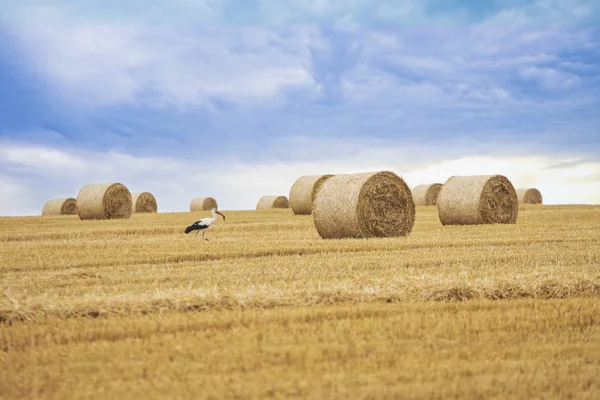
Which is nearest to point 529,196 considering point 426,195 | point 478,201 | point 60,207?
point 426,195

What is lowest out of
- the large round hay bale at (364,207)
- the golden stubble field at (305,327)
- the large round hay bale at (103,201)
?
the golden stubble field at (305,327)

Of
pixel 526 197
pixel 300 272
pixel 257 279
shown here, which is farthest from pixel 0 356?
pixel 526 197

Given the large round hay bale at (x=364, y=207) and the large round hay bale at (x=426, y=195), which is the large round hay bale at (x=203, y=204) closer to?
the large round hay bale at (x=426, y=195)

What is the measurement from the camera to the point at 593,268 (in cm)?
967

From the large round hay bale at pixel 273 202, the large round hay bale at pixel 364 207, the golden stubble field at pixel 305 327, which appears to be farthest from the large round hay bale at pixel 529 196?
the golden stubble field at pixel 305 327

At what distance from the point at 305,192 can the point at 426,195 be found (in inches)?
453

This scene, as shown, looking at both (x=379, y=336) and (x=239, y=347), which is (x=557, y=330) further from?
(x=239, y=347)

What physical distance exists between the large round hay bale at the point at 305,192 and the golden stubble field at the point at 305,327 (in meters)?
16.3

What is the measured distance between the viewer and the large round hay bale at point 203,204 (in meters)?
40.2

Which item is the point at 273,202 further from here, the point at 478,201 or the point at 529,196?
the point at 478,201

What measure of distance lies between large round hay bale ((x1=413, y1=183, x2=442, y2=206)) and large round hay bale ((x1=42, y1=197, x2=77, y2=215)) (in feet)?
58.1

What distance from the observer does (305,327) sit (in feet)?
19.7

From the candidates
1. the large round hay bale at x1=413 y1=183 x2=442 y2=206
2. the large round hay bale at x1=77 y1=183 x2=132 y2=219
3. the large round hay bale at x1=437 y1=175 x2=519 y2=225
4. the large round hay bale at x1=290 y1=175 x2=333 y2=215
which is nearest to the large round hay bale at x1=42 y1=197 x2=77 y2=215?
the large round hay bale at x1=77 y1=183 x2=132 y2=219

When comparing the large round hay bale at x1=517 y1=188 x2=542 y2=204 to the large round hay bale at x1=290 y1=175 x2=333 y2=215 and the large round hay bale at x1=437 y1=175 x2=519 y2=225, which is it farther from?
the large round hay bale at x1=437 y1=175 x2=519 y2=225
